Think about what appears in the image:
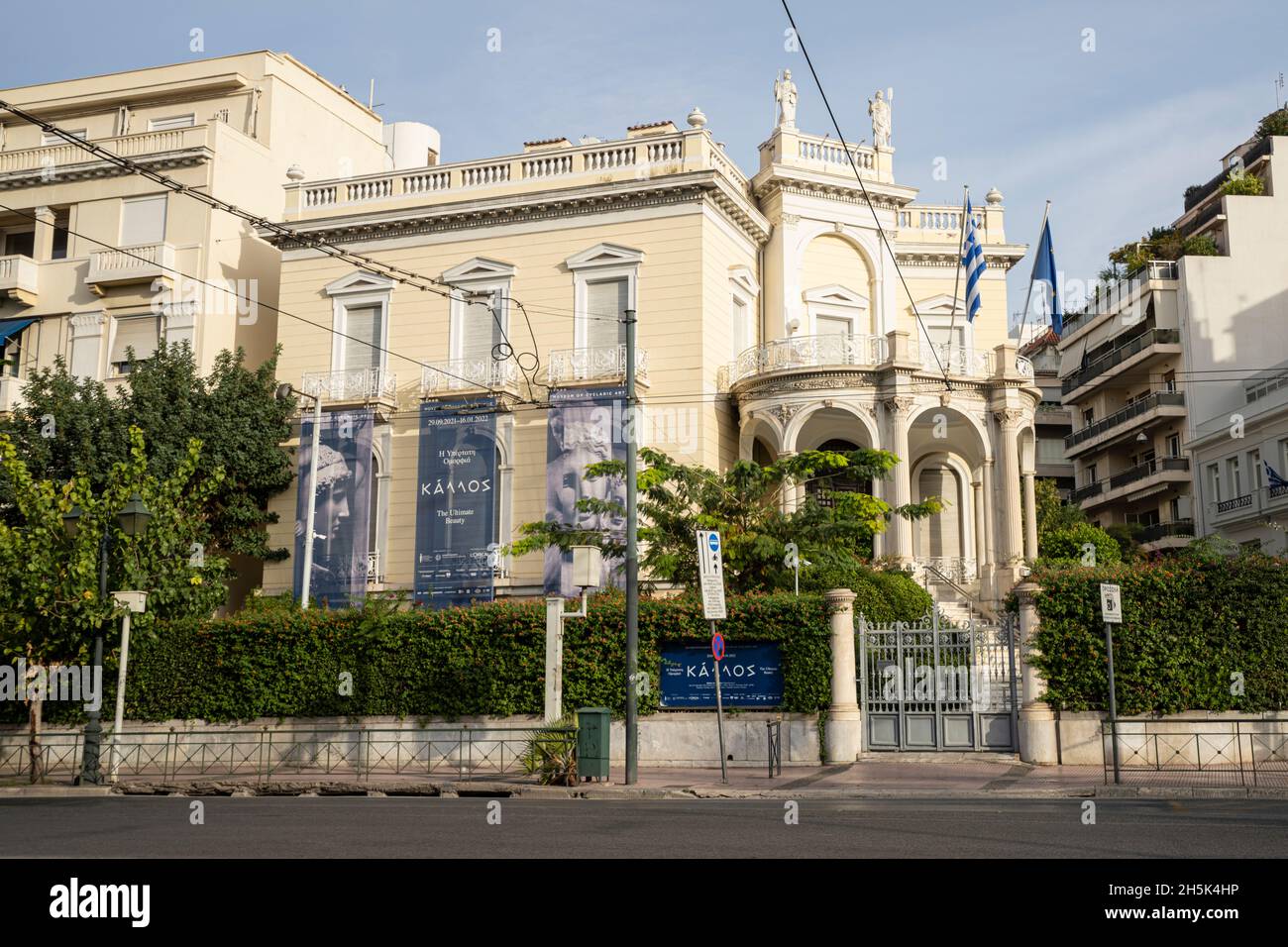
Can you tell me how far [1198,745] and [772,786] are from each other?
7.19 m

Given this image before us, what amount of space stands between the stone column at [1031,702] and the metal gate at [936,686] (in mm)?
255

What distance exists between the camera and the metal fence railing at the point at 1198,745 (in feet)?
66.2

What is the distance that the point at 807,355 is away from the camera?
32.6m

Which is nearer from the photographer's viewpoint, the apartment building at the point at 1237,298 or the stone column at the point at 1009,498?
the stone column at the point at 1009,498

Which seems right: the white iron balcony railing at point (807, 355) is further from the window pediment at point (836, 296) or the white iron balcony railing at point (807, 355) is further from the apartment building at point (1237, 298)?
the apartment building at point (1237, 298)

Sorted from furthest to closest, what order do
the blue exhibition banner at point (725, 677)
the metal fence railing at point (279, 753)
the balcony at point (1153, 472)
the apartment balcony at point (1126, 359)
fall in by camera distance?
the apartment balcony at point (1126, 359)
the balcony at point (1153, 472)
the metal fence railing at point (279, 753)
the blue exhibition banner at point (725, 677)

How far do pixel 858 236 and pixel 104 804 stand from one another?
24.9 m

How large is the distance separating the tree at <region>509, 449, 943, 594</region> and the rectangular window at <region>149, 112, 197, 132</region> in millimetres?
22226

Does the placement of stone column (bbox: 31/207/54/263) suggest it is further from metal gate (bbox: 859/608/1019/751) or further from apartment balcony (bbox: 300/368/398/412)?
metal gate (bbox: 859/608/1019/751)

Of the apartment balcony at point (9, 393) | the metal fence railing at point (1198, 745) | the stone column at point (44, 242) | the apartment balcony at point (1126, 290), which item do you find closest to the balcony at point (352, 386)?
the apartment balcony at point (9, 393)

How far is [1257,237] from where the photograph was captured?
50938 millimetres

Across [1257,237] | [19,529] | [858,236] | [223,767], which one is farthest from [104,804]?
[1257,237]
